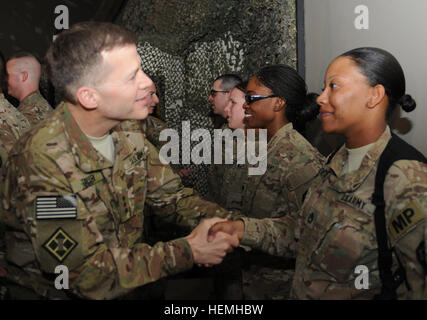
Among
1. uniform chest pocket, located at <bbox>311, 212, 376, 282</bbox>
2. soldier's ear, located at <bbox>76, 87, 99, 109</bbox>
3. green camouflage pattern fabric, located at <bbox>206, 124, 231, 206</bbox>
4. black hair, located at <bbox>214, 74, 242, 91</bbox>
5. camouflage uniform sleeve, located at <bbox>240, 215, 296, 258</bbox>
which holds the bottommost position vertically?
green camouflage pattern fabric, located at <bbox>206, 124, 231, 206</bbox>

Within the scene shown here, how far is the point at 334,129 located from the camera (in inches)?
59.7

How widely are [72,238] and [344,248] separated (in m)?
0.93

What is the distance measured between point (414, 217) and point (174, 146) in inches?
136

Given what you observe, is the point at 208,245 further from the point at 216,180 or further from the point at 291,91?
the point at 216,180

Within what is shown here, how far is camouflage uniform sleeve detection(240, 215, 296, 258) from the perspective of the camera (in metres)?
1.75

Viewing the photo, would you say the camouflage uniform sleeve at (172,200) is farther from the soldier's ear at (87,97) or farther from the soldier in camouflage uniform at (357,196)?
the soldier in camouflage uniform at (357,196)

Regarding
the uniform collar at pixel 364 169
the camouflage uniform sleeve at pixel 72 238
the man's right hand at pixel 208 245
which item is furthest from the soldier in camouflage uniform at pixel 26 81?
the uniform collar at pixel 364 169

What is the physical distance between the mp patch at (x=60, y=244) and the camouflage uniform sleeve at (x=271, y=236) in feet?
2.50

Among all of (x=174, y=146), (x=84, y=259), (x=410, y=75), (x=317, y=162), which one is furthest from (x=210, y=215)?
(x=174, y=146)

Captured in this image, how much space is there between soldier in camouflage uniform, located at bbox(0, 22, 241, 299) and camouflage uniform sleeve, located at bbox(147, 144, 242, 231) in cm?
18

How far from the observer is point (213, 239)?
1684 millimetres

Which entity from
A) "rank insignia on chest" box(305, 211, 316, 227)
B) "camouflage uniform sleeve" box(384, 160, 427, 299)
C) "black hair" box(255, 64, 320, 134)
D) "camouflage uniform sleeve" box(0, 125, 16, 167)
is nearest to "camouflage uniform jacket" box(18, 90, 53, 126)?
"camouflage uniform sleeve" box(0, 125, 16, 167)

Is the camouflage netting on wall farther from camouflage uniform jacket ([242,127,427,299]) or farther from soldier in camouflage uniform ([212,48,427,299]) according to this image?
camouflage uniform jacket ([242,127,427,299])
